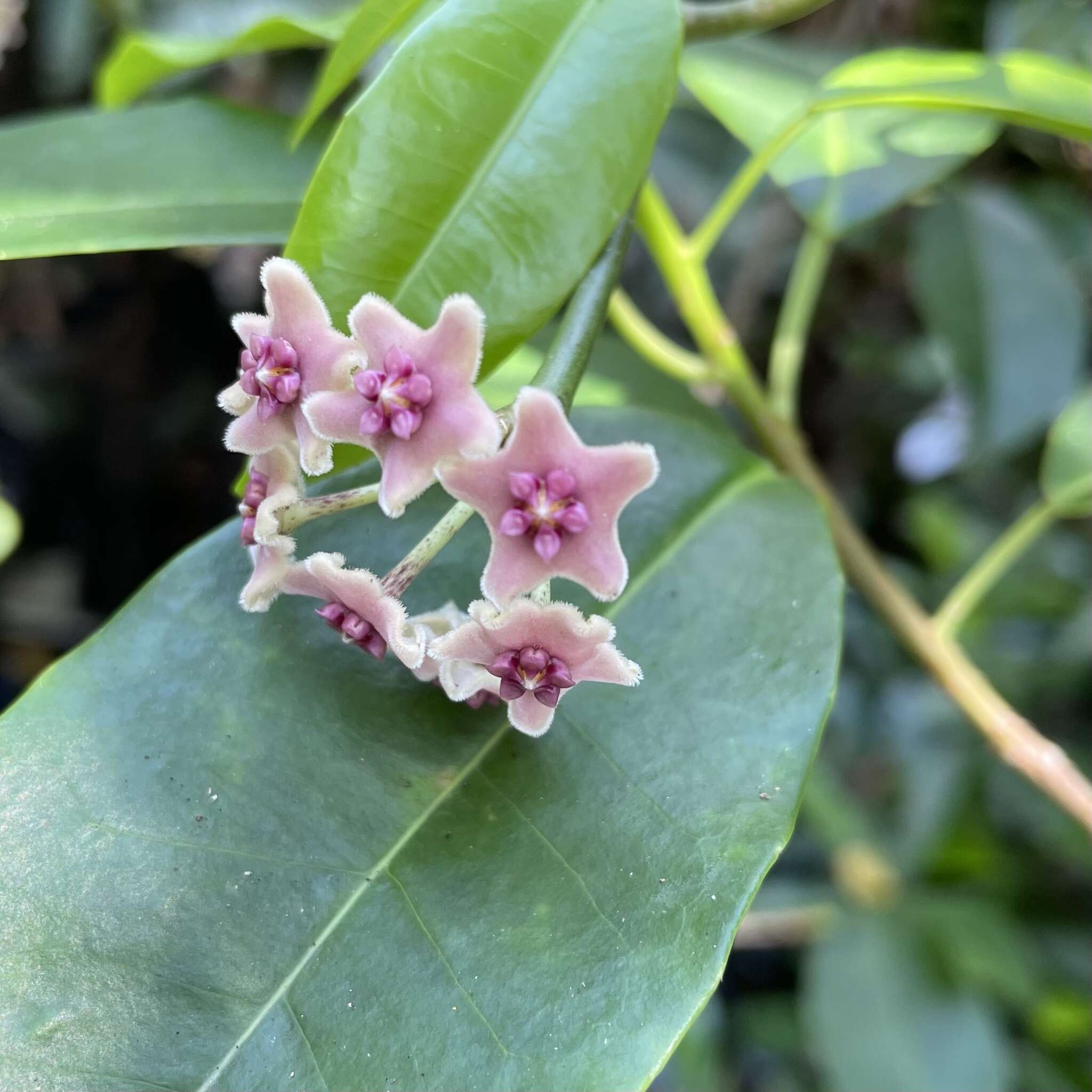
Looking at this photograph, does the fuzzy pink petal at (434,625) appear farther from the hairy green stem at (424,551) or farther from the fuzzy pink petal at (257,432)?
the fuzzy pink petal at (257,432)

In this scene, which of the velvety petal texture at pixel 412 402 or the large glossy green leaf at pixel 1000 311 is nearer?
the velvety petal texture at pixel 412 402

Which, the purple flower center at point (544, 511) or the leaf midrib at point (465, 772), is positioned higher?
the purple flower center at point (544, 511)

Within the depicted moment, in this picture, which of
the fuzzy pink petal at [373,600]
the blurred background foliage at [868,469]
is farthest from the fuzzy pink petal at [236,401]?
the blurred background foliage at [868,469]

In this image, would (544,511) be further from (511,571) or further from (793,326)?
(793,326)

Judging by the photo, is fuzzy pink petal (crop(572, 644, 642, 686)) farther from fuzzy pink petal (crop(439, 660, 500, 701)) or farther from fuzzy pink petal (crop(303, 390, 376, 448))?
fuzzy pink petal (crop(303, 390, 376, 448))

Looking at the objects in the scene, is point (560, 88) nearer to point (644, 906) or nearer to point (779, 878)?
point (644, 906)

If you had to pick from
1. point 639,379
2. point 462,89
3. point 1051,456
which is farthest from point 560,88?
point 1051,456

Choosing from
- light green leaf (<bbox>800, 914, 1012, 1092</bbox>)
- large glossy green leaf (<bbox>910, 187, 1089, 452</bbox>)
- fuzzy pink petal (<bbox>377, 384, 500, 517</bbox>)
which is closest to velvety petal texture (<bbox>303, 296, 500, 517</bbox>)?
fuzzy pink petal (<bbox>377, 384, 500, 517</bbox>)

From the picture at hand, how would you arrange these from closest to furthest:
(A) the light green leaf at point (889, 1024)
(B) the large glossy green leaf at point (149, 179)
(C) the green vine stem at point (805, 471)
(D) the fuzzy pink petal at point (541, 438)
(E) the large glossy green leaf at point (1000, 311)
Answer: (D) the fuzzy pink petal at point (541, 438)
(B) the large glossy green leaf at point (149, 179)
(C) the green vine stem at point (805, 471)
(E) the large glossy green leaf at point (1000, 311)
(A) the light green leaf at point (889, 1024)
